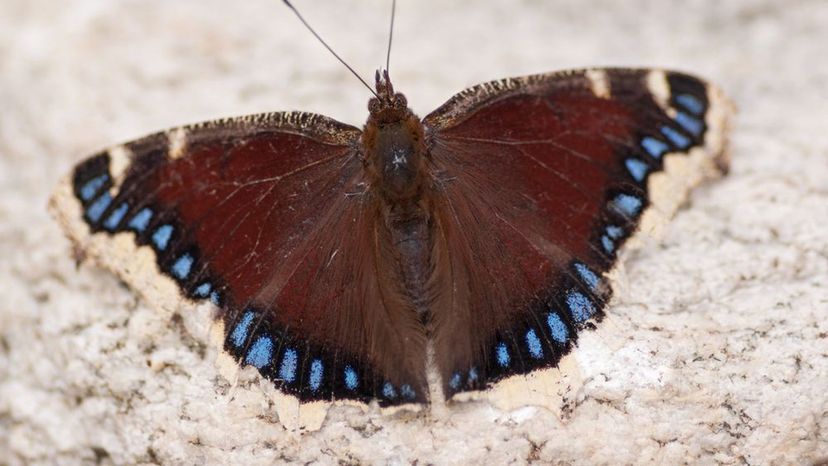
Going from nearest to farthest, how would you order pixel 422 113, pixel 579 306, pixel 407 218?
pixel 579 306, pixel 407 218, pixel 422 113

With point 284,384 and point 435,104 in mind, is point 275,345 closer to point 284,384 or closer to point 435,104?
point 284,384

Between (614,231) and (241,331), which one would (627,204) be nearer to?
(614,231)

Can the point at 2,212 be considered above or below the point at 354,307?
above

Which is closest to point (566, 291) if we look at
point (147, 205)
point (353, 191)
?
point (353, 191)

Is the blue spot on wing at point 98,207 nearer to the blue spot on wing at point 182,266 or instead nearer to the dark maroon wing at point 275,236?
the dark maroon wing at point 275,236

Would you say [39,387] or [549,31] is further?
[549,31]

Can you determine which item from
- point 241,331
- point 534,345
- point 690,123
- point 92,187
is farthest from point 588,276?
point 92,187
